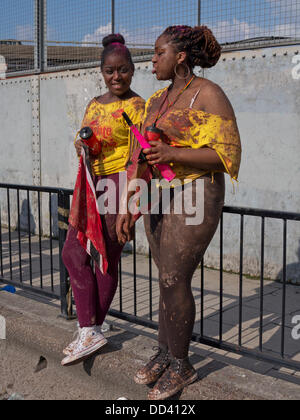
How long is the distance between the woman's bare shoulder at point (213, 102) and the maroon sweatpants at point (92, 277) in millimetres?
926

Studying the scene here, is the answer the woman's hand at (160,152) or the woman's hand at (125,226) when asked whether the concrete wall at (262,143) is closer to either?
the woman's hand at (125,226)

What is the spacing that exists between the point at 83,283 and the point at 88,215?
17.9 inches

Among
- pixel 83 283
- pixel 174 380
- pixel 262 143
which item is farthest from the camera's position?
pixel 262 143

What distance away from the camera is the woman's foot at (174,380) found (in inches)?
106

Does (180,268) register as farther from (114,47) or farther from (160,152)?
(114,47)

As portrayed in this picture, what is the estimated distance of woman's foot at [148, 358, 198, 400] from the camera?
8.82 ft

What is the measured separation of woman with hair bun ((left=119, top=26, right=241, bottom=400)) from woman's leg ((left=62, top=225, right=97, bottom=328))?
0.64 meters

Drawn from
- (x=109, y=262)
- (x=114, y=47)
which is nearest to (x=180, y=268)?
(x=109, y=262)

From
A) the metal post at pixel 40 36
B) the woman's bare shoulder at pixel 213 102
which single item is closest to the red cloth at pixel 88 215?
the woman's bare shoulder at pixel 213 102

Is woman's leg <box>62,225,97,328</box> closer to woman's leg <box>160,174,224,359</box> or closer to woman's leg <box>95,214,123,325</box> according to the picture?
woman's leg <box>95,214,123,325</box>

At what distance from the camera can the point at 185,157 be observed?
248 cm

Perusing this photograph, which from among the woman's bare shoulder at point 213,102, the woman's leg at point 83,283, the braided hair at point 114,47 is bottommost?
the woman's leg at point 83,283

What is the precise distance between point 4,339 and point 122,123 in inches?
82.0

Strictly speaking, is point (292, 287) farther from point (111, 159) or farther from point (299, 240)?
point (111, 159)
